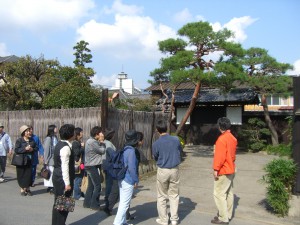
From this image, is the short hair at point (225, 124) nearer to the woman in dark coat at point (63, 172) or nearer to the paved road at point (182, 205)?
the paved road at point (182, 205)

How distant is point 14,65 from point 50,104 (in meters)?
6.00

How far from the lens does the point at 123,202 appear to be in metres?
5.81

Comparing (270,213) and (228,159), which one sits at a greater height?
(228,159)

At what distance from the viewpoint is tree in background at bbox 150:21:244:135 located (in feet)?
41.8

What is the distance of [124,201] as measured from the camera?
5828mm

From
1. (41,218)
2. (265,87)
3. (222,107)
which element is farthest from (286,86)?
(41,218)

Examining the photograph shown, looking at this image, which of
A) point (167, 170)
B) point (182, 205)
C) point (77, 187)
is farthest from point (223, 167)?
point (77, 187)

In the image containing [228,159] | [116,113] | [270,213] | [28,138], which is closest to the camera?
[228,159]

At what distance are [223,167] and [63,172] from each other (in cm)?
280

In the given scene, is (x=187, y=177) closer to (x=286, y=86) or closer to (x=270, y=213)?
(x=270, y=213)

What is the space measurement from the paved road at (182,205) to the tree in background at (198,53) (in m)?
3.31

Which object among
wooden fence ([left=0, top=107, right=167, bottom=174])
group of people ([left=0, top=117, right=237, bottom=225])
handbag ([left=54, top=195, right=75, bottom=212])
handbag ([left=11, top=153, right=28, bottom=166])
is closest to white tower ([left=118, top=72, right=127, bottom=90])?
wooden fence ([left=0, top=107, right=167, bottom=174])

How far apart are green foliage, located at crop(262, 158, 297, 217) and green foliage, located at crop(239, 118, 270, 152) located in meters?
9.73

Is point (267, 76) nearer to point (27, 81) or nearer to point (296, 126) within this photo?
point (296, 126)
